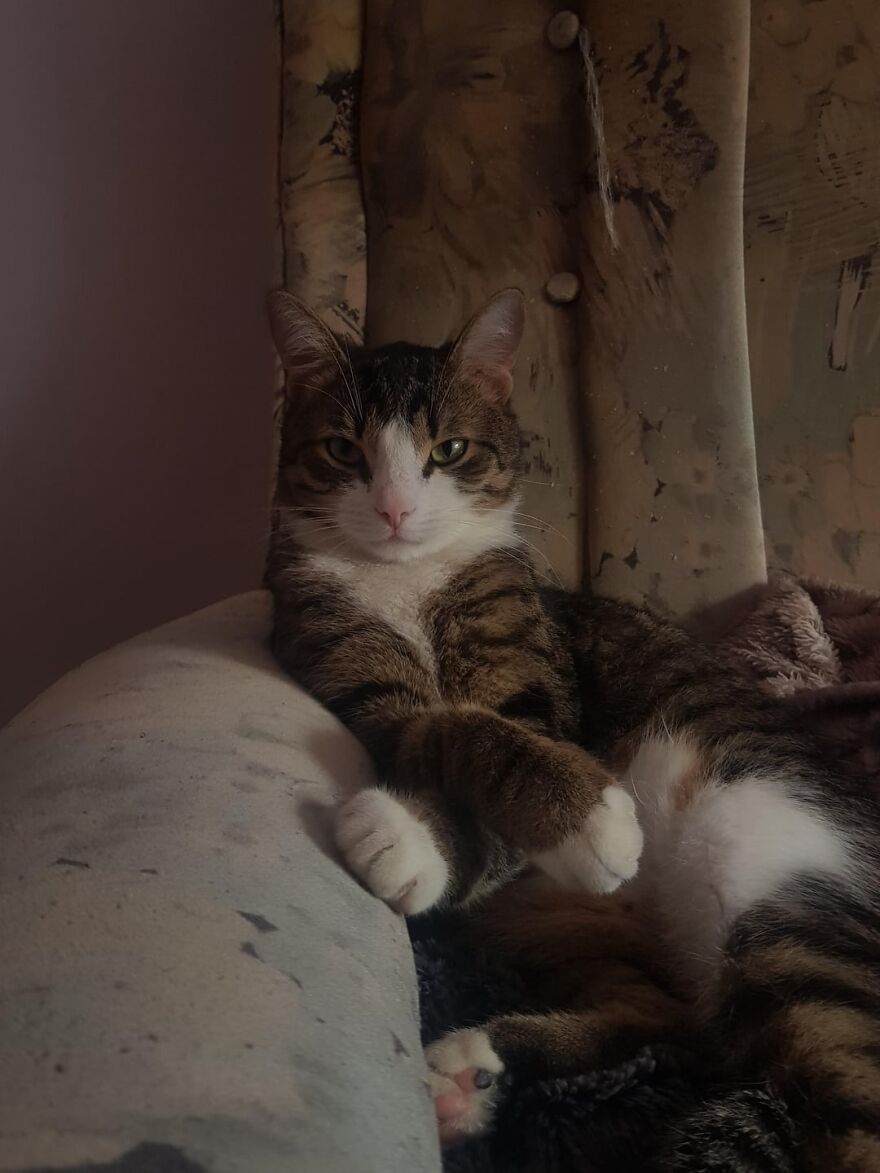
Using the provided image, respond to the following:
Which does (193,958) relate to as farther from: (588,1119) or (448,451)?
(448,451)

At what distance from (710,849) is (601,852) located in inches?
6.1

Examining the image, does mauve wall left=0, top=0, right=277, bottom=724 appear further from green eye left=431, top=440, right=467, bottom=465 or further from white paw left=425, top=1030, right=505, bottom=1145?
white paw left=425, top=1030, right=505, bottom=1145

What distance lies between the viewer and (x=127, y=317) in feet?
5.89

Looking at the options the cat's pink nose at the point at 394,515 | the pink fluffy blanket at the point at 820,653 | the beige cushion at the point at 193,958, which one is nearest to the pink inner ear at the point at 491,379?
the cat's pink nose at the point at 394,515

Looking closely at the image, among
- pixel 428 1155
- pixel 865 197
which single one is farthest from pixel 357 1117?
pixel 865 197

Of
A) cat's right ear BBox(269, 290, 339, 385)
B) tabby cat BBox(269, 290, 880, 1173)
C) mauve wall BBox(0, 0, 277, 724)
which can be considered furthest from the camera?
mauve wall BBox(0, 0, 277, 724)

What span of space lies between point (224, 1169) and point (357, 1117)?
9cm

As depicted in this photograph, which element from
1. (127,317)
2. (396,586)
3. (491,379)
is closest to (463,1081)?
(396,586)

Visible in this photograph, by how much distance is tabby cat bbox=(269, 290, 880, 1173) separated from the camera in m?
0.71

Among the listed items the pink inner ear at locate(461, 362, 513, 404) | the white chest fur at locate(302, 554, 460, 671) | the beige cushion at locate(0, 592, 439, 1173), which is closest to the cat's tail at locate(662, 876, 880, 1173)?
the beige cushion at locate(0, 592, 439, 1173)

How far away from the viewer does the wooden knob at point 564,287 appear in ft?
4.40

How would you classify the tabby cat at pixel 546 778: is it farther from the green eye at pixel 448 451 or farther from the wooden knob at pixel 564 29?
the wooden knob at pixel 564 29

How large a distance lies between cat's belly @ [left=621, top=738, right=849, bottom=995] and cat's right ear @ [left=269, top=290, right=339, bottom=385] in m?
0.66

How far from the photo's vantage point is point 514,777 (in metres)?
0.81
